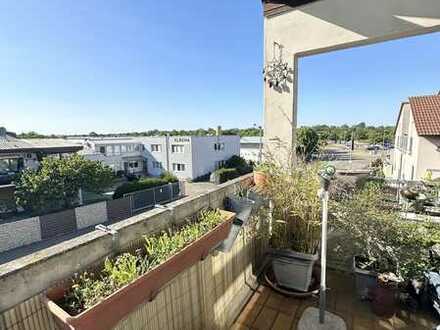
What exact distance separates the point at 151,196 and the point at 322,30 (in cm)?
1193

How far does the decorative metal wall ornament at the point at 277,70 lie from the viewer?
2.51 meters

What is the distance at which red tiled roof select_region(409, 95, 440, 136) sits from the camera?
8266 mm

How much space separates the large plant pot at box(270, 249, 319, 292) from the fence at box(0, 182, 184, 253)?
33.9 feet

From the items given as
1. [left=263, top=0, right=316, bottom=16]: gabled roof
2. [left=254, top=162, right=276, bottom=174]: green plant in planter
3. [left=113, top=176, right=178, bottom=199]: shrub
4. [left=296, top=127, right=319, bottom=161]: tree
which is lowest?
[left=113, top=176, right=178, bottom=199]: shrub

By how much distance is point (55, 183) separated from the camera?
1206 centimetres

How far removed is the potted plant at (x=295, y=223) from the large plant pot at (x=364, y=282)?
0.45 metres

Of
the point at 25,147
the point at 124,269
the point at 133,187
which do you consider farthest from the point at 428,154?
the point at 25,147

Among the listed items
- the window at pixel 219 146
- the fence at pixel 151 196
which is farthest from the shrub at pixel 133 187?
the window at pixel 219 146

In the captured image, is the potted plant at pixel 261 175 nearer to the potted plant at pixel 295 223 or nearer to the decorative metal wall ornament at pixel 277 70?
the potted plant at pixel 295 223

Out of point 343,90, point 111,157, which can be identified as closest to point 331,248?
point 343,90

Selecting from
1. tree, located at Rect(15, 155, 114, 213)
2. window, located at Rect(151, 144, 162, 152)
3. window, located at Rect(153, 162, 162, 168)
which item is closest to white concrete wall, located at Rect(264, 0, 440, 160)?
tree, located at Rect(15, 155, 114, 213)

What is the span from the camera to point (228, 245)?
1.63 meters

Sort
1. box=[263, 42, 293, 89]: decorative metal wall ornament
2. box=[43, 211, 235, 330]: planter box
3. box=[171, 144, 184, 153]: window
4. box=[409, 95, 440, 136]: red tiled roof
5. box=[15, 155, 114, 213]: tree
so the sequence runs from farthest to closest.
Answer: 1. box=[171, 144, 184, 153]: window
2. box=[15, 155, 114, 213]: tree
3. box=[409, 95, 440, 136]: red tiled roof
4. box=[263, 42, 293, 89]: decorative metal wall ornament
5. box=[43, 211, 235, 330]: planter box

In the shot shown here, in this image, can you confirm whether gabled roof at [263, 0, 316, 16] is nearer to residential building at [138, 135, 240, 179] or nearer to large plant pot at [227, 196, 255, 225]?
large plant pot at [227, 196, 255, 225]
